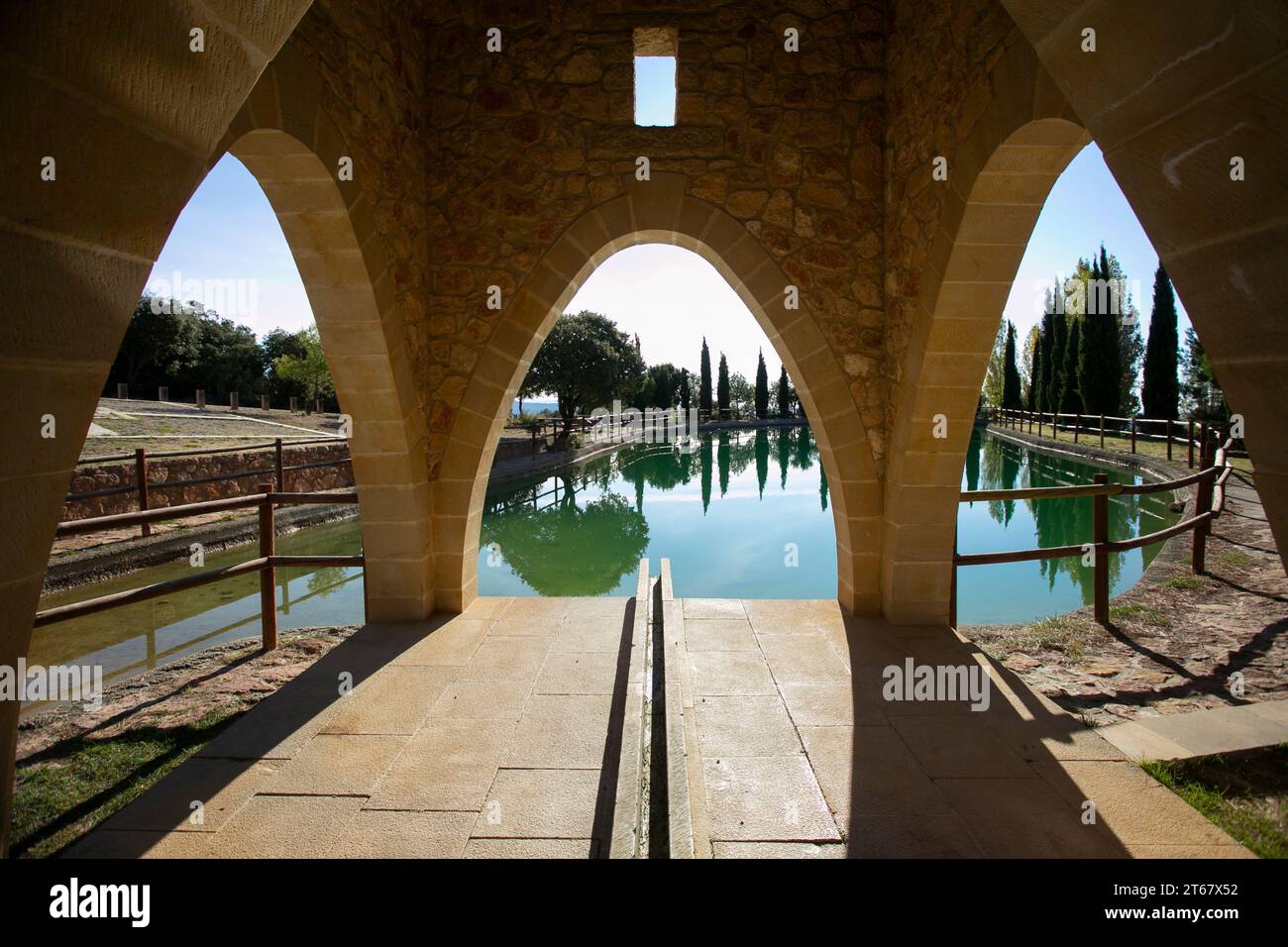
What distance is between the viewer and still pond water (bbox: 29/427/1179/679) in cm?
507

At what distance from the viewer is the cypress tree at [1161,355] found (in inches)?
651

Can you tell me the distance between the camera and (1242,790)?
193cm

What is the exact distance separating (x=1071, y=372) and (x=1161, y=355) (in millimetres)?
3151

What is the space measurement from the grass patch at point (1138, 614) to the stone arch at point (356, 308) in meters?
4.15

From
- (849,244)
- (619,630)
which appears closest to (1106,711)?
(619,630)

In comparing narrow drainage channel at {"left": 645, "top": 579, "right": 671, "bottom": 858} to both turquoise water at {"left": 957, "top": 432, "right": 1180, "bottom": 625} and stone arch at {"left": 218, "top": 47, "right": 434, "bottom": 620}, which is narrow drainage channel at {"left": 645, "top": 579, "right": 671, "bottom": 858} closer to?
stone arch at {"left": 218, "top": 47, "right": 434, "bottom": 620}

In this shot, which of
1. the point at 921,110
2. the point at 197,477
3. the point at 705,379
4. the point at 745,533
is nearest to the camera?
the point at 921,110

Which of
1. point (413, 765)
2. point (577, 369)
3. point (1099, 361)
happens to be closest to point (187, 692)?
point (413, 765)

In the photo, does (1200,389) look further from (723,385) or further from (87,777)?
(87,777)

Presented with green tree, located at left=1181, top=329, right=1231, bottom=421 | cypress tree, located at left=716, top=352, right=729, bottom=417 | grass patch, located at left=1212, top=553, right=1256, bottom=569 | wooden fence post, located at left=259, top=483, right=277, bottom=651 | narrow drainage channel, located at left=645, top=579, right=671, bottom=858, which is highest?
cypress tree, located at left=716, top=352, right=729, bottom=417

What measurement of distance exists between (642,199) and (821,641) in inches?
106

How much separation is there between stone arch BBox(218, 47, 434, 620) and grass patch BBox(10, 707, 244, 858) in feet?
3.98

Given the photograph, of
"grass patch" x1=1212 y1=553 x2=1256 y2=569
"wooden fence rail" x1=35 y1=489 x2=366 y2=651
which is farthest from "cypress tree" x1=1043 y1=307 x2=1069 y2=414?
"wooden fence rail" x1=35 y1=489 x2=366 y2=651
